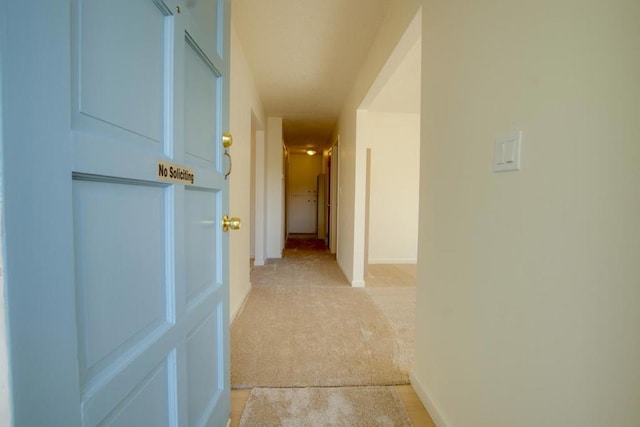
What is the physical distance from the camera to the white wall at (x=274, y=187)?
5.05 meters

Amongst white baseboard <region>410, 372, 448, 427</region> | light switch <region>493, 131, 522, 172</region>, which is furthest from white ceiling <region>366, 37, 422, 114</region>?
white baseboard <region>410, 372, 448, 427</region>

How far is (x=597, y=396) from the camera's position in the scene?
61 centimetres

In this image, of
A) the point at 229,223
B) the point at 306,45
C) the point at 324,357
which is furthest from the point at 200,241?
the point at 306,45

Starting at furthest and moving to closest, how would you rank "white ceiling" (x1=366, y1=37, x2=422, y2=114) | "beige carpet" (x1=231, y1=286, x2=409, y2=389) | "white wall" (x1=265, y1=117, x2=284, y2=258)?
"white wall" (x1=265, y1=117, x2=284, y2=258), "white ceiling" (x1=366, y1=37, x2=422, y2=114), "beige carpet" (x1=231, y1=286, x2=409, y2=389)

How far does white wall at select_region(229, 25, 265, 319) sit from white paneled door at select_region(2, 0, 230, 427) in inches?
56.3

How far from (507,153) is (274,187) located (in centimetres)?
452

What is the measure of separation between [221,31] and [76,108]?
2.89 ft

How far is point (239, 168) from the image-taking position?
2721 millimetres

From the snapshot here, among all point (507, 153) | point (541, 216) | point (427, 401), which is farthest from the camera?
point (427, 401)

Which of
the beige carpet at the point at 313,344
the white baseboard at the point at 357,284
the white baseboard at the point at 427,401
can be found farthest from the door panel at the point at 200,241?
the white baseboard at the point at 357,284

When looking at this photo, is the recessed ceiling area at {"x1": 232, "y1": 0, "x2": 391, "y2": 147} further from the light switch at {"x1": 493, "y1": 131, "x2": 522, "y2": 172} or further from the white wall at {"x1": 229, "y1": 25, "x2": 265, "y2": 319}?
the light switch at {"x1": 493, "y1": 131, "x2": 522, "y2": 172}

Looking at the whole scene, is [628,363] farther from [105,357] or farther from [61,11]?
[61,11]

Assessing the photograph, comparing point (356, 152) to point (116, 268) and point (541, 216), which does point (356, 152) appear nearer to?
point (541, 216)

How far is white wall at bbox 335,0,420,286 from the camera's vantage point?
1971 mm
